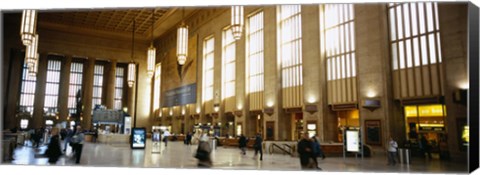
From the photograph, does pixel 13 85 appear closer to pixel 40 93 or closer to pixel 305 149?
pixel 40 93

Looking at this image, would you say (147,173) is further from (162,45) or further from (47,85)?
(47,85)

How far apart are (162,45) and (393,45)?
29.6 metres

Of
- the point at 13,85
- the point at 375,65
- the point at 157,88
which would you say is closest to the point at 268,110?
the point at 375,65

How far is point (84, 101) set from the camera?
4141 centimetres

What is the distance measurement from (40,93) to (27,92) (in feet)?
8.68

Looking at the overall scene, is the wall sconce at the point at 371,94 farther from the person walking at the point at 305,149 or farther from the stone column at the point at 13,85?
the stone column at the point at 13,85

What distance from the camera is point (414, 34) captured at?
14.9 meters

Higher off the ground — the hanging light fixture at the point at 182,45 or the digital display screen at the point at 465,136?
the hanging light fixture at the point at 182,45

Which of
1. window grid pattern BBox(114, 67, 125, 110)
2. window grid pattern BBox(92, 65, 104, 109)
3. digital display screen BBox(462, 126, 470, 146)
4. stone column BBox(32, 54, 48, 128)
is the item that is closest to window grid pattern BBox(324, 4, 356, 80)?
digital display screen BBox(462, 126, 470, 146)

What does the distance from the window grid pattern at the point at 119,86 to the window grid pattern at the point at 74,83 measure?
465 centimetres

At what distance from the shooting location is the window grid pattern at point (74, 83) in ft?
148

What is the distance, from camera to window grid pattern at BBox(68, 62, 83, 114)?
148 feet

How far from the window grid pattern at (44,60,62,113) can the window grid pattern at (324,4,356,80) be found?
36.1 meters

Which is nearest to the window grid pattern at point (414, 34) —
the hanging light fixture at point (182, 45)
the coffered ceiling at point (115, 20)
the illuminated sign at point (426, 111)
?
the illuminated sign at point (426, 111)
